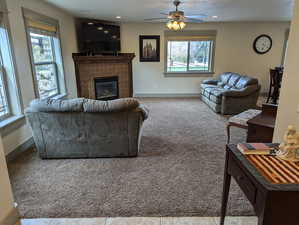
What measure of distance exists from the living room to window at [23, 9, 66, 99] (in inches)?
0.9

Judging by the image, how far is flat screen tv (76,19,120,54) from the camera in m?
5.73

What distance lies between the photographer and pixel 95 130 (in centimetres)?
283

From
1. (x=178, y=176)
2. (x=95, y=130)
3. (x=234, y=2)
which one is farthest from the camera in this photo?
(x=234, y=2)

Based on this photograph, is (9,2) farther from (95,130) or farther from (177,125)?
(177,125)

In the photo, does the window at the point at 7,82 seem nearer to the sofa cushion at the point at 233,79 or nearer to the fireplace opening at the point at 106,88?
the fireplace opening at the point at 106,88

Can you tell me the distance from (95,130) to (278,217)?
228 cm

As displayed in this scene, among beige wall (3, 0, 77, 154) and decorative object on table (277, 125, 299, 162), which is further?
beige wall (3, 0, 77, 154)

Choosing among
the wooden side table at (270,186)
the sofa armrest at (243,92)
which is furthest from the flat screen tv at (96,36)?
the wooden side table at (270,186)

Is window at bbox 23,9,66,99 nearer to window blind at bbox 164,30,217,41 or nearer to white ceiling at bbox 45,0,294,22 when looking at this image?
white ceiling at bbox 45,0,294,22

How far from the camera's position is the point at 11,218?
181cm

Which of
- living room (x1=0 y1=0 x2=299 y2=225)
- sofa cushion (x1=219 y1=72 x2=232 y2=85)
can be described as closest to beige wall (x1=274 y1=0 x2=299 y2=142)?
living room (x1=0 y1=0 x2=299 y2=225)

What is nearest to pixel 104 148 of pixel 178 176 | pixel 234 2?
pixel 178 176

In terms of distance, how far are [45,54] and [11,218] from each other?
3.47 m

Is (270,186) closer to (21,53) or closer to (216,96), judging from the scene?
(21,53)
